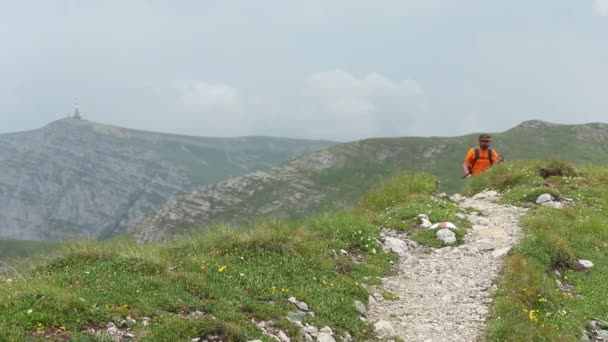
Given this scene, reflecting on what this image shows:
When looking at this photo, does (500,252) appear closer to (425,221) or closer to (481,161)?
(425,221)

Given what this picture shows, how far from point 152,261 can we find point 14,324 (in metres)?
3.44

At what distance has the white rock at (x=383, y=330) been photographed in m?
9.83

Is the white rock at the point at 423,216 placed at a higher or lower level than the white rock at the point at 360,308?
higher

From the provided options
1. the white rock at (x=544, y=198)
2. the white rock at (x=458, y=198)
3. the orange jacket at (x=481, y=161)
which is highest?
the orange jacket at (x=481, y=161)

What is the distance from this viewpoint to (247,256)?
1211 centimetres

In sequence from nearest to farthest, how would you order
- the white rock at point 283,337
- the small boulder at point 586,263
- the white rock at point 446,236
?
the white rock at point 283,337 < the small boulder at point 586,263 < the white rock at point 446,236

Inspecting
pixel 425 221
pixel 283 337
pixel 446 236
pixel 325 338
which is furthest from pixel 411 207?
pixel 283 337

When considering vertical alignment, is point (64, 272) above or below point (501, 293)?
above

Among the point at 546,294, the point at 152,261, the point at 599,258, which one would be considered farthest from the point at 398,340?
the point at 599,258

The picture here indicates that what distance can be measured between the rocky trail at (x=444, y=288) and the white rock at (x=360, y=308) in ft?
0.46

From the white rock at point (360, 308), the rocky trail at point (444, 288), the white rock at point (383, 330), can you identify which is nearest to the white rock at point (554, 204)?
the rocky trail at point (444, 288)

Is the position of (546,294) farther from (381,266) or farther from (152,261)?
(152,261)

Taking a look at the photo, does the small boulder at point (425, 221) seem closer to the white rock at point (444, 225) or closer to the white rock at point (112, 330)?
the white rock at point (444, 225)

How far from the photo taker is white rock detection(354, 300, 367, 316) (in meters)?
10.6
